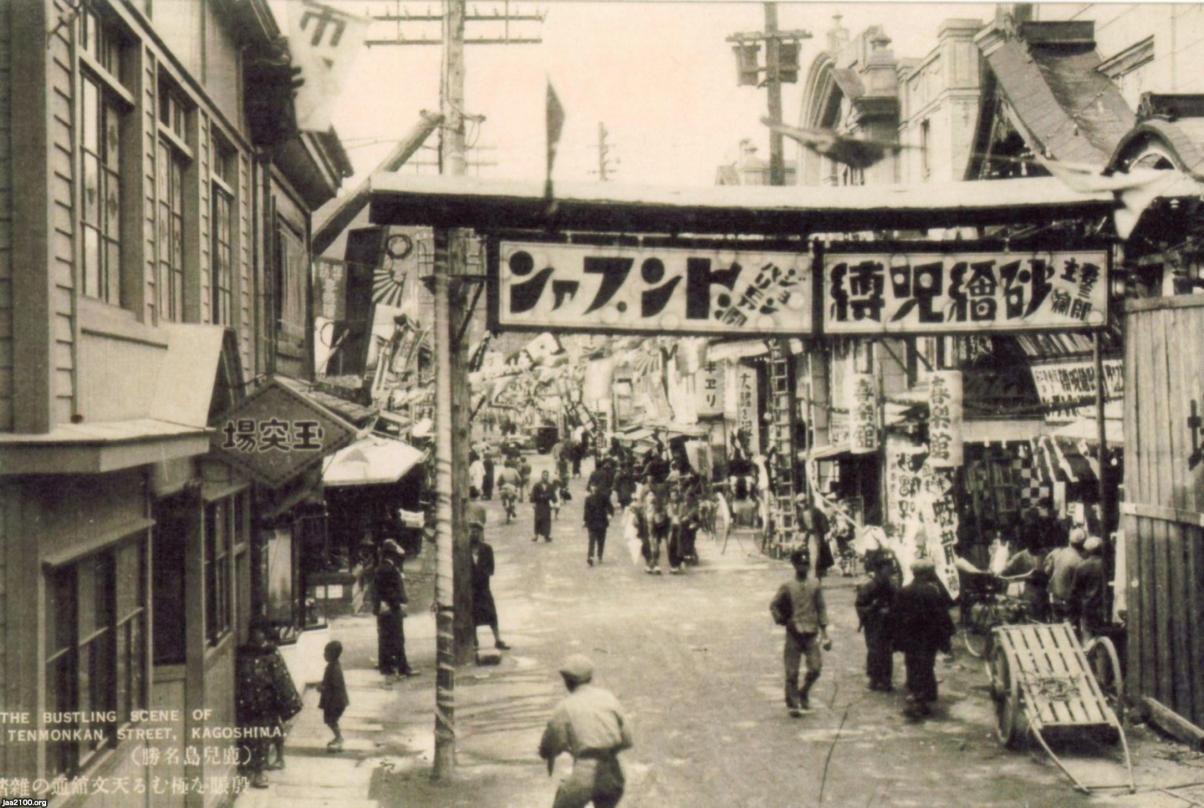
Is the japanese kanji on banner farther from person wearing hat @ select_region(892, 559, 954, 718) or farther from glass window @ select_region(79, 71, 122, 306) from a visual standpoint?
glass window @ select_region(79, 71, 122, 306)

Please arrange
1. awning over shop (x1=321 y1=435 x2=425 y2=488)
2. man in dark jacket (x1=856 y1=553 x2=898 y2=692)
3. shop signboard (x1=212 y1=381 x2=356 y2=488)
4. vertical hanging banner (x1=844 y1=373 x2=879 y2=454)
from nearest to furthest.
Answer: shop signboard (x1=212 y1=381 x2=356 y2=488)
man in dark jacket (x1=856 y1=553 x2=898 y2=692)
awning over shop (x1=321 y1=435 x2=425 y2=488)
vertical hanging banner (x1=844 y1=373 x2=879 y2=454)

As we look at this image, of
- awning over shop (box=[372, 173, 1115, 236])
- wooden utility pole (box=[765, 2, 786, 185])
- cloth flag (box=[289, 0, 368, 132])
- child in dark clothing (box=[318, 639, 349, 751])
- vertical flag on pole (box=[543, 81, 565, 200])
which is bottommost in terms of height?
child in dark clothing (box=[318, 639, 349, 751])

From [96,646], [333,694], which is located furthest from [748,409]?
[96,646]

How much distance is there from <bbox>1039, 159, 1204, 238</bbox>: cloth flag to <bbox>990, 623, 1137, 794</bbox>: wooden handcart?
3833mm

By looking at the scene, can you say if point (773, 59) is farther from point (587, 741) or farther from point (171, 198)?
point (587, 741)

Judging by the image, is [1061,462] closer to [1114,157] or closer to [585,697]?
[1114,157]

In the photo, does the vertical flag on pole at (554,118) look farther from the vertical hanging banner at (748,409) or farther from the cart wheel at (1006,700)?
the vertical hanging banner at (748,409)

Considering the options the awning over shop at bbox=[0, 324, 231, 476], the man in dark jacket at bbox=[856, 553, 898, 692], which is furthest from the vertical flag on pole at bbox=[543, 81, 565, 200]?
the man in dark jacket at bbox=[856, 553, 898, 692]

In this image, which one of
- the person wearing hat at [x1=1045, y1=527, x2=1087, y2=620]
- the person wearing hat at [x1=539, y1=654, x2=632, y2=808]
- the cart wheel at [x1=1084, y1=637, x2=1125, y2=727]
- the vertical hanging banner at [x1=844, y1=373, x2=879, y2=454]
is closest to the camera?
the person wearing hat at [x1=539, y1=654, x2=632, y2=808]

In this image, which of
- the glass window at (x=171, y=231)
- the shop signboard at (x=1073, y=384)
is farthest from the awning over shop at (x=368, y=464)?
the shop signboard at (x=1073, y=384)

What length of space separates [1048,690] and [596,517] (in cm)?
1525

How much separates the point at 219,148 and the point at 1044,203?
7.65 metres

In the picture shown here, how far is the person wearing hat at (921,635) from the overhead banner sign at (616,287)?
4627 mm

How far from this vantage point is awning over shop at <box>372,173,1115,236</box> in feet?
30.9
